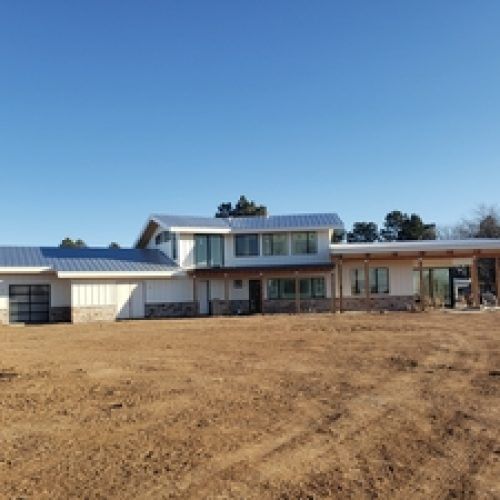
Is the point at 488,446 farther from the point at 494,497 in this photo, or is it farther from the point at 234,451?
the point at 234,451

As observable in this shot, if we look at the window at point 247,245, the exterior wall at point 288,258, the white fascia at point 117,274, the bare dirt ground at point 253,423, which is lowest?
the bare dirt ground at point 253,423

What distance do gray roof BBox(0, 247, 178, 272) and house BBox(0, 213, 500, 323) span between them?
5 centimetres

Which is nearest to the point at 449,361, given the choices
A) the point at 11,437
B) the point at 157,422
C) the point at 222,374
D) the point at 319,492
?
the point at 222,374

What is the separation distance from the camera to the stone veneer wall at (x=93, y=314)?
28031 mm

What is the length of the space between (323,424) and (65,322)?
23531 millimetres

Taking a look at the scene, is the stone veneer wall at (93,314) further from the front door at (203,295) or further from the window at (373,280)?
the window at (373,280)

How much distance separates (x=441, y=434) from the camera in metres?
6.69

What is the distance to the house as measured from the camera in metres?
29.0

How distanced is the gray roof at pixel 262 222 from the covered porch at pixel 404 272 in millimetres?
1618

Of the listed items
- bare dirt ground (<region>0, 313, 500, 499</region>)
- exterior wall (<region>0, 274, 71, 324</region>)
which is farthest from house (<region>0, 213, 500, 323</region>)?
bare dirt ground (<region>0, 313, 500, 499</region>)

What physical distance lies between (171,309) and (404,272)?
1331cm

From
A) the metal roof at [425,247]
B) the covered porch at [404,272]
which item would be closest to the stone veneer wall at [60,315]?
the covered porch at [404,272]

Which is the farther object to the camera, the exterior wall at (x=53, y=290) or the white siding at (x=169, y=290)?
the white siding at (x=169, y=290)

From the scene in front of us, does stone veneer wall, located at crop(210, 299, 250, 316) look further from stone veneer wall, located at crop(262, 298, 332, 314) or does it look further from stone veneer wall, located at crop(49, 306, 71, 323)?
stone veneer wall, located at crop(49, 306, 71, 323)
